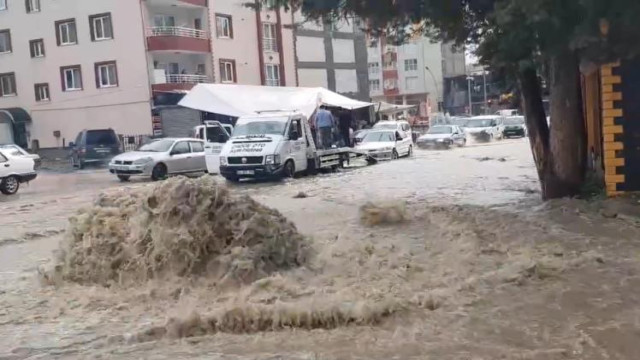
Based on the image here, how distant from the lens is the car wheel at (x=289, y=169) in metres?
21.2

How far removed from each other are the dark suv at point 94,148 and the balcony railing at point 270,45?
1683 centimetres

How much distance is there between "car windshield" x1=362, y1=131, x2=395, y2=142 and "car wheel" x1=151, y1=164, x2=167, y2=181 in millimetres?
10017

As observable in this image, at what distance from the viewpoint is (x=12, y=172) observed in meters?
20.9

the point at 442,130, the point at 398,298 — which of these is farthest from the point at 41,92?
the point at 398,298

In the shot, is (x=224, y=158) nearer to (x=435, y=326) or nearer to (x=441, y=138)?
(x=435, y=326)

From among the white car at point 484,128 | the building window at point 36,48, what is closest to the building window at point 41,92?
the building window at point 36,48

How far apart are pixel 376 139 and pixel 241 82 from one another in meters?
16.6

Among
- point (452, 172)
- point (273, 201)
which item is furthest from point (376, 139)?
point (273, 201)

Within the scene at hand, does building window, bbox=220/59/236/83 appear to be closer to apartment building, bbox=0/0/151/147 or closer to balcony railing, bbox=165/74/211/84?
balcony railing, bbox=165/74/211/84

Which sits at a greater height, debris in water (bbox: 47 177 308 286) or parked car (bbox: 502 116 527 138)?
debris in water (bbox: 47 177 308 286)

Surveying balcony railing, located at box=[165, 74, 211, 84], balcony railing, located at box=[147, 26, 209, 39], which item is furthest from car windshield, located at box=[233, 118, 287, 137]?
balcony railing, located at box=[147, 26, 209, 39]

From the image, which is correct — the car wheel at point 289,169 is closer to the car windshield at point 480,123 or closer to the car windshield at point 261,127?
the car windshield at point 261,127

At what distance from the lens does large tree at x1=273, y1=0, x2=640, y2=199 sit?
363 inches

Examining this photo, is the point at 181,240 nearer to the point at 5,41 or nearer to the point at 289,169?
the point at 289,169
